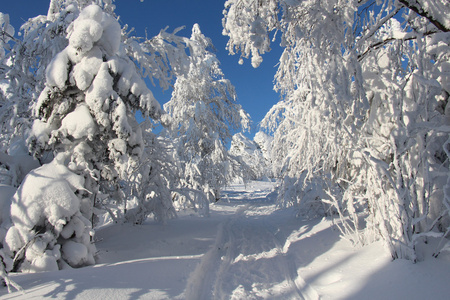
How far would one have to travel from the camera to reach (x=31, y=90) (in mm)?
7535

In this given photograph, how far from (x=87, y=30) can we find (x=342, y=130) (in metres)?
5.13

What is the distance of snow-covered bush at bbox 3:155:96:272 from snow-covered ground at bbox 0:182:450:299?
1.95ft

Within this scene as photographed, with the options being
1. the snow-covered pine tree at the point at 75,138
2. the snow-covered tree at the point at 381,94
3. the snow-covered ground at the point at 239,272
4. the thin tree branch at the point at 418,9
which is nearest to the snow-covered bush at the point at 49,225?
the snow-covered pine tree at the point at 75,138

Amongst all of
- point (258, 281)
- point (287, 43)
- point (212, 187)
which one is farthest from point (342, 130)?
point (212, 187)

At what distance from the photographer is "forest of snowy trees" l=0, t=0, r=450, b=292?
383 cm

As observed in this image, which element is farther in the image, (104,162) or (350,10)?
(104,162)

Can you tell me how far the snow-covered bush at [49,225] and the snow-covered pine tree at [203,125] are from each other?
1022cm

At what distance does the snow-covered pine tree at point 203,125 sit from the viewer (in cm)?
1582

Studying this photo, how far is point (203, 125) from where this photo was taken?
1639cm

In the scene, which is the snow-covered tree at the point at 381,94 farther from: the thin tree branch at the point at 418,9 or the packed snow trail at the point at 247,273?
the packed snow trail at the point at 247,273

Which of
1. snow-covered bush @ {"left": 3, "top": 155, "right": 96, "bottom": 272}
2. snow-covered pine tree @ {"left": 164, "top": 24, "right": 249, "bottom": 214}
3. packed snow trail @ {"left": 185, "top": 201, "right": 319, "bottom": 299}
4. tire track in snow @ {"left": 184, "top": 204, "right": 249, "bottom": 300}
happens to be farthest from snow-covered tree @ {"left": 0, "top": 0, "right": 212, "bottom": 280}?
snow-covered pine tree @ {"left": 164, "top": 24, "right": 249, "bottom": 214}

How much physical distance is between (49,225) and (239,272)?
354cm

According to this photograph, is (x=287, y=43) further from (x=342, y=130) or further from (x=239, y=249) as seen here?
(x=239, y=249)

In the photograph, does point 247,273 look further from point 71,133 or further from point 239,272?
point 71,133
